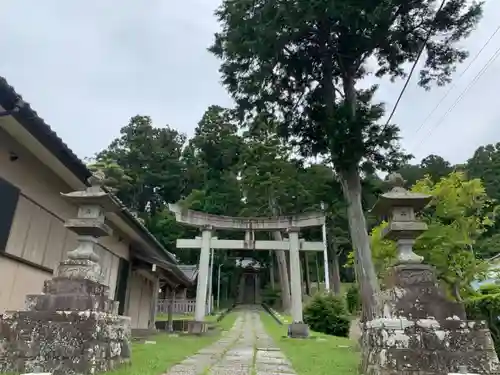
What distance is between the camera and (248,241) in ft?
50.1

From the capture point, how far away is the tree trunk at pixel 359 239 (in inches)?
348

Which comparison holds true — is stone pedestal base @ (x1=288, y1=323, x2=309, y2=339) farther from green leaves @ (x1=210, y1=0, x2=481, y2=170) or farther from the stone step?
the stone step

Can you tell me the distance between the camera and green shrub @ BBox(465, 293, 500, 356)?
7.59 metres

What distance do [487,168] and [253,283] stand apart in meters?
27.4

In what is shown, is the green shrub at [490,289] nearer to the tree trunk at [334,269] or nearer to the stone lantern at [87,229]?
the stone lantern at [87,229]

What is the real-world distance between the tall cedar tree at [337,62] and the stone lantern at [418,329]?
3.88 meters

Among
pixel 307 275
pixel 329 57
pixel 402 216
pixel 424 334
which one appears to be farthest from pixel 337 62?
pixel 307 275

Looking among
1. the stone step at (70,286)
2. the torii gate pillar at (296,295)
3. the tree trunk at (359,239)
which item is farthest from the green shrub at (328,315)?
the stone step at (70,286)

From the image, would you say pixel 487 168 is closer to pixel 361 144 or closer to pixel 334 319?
pixel 334 319

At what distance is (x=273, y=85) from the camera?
10.3m

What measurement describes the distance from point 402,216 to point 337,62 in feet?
20.6

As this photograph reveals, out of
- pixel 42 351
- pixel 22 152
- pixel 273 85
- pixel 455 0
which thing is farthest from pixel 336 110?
pixel 42 351

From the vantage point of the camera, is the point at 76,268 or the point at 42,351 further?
the point at 76,268

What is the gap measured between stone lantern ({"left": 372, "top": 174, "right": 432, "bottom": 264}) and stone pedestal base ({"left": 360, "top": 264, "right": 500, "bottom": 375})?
0.29 metres
